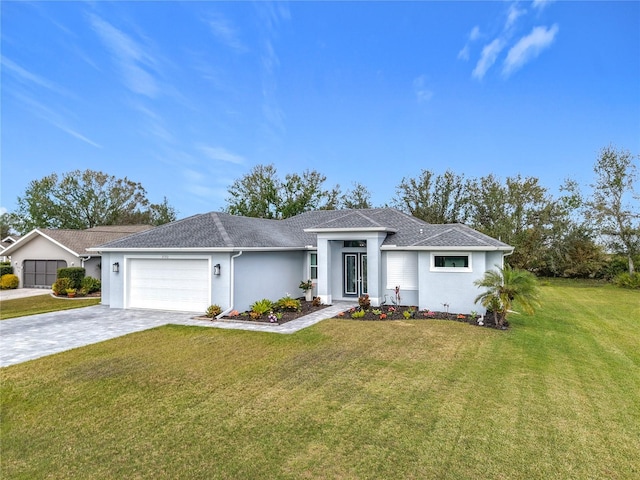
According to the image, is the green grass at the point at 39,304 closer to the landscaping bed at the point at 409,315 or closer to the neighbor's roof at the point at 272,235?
the neighbor's roof at the point at 272,235

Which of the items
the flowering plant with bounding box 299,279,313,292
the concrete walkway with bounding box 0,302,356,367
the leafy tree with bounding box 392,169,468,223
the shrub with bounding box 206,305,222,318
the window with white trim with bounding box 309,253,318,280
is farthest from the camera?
the leafy tree with bounding box 392,169,468,223

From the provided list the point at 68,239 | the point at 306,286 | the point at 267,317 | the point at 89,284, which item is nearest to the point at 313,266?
the point at 306,286

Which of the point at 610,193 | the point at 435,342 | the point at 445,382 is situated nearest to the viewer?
the point at 445,382

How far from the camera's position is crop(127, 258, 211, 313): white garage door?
46.8 ft

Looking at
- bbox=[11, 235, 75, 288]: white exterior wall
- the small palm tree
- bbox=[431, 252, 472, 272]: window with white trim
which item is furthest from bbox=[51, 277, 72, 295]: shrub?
the small palm tree

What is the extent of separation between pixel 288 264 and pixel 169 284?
5.32m

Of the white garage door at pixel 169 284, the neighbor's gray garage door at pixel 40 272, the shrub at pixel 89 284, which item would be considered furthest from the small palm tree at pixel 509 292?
the neighbor's gray garage door at pixel 40 272

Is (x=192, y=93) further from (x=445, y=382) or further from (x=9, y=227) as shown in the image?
(x=9, y=227)

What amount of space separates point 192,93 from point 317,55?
834 cm

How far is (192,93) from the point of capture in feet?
75.3

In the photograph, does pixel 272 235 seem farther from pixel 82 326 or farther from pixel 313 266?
pixel 82 326

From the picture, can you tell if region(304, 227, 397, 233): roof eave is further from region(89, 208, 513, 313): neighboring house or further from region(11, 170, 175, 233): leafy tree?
region(11, 170, 175, 233): leafy tree

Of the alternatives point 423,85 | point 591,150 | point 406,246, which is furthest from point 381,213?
point 591,150

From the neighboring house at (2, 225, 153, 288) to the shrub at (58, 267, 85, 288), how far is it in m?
1.54
